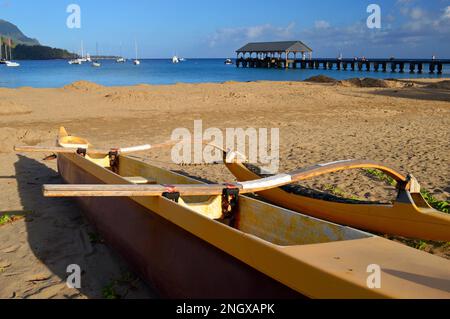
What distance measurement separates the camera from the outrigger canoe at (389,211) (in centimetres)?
346

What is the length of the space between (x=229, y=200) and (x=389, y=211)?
1435 millimetres

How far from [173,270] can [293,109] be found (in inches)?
513

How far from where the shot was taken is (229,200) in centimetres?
374

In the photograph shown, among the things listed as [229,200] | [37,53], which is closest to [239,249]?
[229,200]

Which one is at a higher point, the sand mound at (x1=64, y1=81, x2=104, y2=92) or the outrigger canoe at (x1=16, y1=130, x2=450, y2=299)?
the sand mound at (x1=64, y1=81, x2=104, y2=92)

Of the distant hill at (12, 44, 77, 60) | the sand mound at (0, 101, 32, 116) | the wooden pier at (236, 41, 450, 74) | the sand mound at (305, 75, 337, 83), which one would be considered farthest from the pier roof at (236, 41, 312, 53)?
the distant hill at (12, 44, 77, 60)

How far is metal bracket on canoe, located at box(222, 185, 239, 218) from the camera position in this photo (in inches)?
144

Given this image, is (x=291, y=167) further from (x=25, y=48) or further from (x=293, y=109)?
(x=25, y=48)

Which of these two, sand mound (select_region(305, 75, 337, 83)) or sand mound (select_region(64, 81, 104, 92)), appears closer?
sand mound (select_region(64, 81, 104, 92))

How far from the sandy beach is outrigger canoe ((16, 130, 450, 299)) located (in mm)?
384

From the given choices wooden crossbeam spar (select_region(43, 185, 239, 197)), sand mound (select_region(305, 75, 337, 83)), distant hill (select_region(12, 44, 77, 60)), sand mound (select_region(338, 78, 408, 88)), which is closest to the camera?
wooden crossbeam spar (select_region(43, 185, 239, 197))

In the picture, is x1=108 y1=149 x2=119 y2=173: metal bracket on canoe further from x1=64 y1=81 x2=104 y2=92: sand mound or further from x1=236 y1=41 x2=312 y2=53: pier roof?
x1=236 y1=41 x2=312 y2=53: pier roof

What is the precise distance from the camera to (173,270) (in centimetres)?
293
